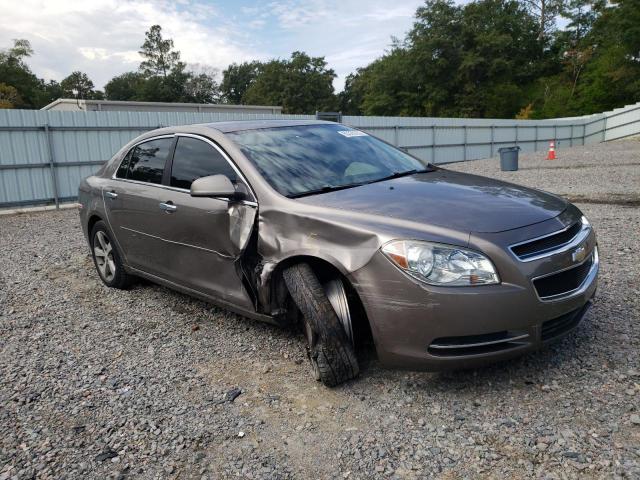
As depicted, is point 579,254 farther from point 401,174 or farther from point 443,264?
point 401,174

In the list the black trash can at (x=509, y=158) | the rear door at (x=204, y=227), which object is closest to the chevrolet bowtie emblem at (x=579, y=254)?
the rear door at (x=204, y=227)

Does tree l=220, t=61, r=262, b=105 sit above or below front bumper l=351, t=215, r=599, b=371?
above

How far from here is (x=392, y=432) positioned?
2.69 metres

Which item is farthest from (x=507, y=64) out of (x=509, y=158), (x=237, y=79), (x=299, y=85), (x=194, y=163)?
(x=237, y=79)

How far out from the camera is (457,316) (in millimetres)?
2662

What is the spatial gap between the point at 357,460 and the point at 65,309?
11.6 ft

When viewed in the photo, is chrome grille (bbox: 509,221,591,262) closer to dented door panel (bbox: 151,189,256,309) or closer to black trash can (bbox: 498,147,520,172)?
dented door panel (bbox: 151,189,256,309)

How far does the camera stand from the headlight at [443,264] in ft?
8.77

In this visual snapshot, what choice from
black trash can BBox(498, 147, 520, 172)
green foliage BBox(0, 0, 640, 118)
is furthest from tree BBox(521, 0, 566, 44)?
black trash can BBox(498, 147, 520, 172)

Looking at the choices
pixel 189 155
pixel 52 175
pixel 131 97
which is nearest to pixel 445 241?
pixel 189 155

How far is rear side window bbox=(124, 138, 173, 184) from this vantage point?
177 inches

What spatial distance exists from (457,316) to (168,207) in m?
2.50

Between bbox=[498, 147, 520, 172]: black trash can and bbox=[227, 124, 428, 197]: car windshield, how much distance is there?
14.2m

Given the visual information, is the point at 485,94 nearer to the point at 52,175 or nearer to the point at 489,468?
the point at 52,175
